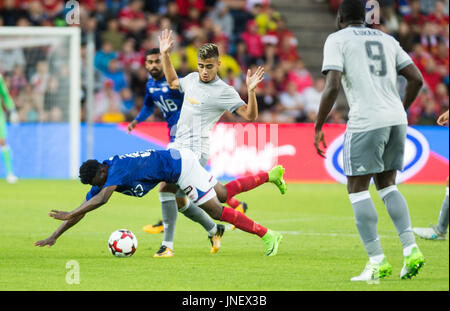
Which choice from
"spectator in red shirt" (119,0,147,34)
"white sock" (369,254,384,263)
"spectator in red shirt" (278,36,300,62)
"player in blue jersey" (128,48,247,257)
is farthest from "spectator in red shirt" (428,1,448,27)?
"white sock" (369,254,384,263)

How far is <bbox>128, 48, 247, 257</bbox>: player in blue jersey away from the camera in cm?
815

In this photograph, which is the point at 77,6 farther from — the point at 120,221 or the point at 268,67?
the point at 120,221

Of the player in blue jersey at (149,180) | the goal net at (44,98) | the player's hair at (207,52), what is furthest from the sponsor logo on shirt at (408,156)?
the player in blue jersey at (149,180)

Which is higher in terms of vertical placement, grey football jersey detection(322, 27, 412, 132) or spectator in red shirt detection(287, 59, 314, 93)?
grey football jersey detection(322, 27, 412, 132)

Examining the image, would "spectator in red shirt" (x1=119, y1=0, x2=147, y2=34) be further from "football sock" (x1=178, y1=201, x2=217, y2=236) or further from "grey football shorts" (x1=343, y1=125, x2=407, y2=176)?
"grey football shorts" (x1=343, y1=125, x2=407, y2=176)

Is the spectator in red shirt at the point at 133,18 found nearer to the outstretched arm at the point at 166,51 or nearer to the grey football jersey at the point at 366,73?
the outstretched arm at the point at 166,51

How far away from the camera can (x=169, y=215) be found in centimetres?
819

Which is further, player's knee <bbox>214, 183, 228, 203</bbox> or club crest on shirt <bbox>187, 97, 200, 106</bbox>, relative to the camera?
club crest on shirt <bbox>187, 97, 200, 106</bbox>

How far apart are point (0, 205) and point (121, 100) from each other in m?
7.00

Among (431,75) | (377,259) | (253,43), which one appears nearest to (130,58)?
(253,43)

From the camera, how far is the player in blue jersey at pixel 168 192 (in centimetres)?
815

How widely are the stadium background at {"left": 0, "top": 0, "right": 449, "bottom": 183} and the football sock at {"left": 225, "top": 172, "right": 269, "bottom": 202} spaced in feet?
29.1

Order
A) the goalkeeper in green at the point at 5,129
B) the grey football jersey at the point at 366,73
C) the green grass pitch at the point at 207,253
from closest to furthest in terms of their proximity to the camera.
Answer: the grey football jersey at the point at 366,73
the green grass pitch at the point at 207,253
the goalkeeper in green at the point at 5,129

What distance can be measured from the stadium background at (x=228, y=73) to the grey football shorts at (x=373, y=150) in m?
10.9
